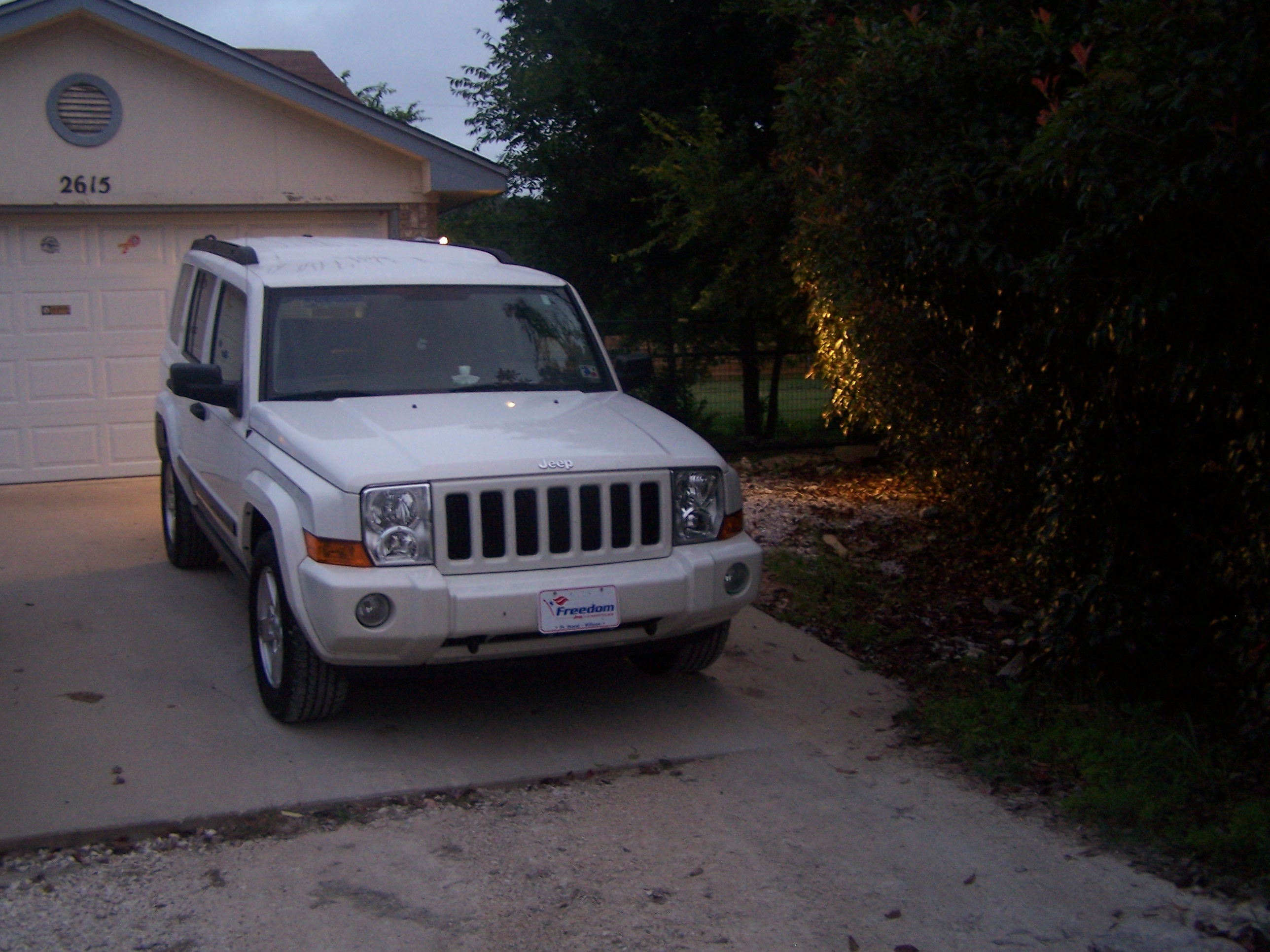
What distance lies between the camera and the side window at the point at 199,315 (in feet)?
23.3

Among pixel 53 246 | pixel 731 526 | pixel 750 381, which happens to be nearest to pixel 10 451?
pixel 53 246

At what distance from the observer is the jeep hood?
479 cm

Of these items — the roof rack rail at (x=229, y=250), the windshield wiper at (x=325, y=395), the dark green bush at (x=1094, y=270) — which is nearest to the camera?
the dark green bush at (x=1094, y=270)

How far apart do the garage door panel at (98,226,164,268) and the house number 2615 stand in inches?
15.2

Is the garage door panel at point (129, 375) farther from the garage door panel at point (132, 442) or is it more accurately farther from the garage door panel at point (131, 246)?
the garage door panel at point (131, 246)

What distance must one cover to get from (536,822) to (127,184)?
27.0 ft

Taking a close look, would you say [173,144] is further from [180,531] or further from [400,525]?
[400,525]

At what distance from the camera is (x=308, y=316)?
5992 mm

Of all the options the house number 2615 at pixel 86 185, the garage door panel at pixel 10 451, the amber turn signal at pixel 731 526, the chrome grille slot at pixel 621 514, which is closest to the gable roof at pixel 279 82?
the house number 2615 at pixel 86 185

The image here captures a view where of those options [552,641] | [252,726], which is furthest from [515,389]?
[252,726]

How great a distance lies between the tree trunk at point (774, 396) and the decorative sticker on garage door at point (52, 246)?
6.84 metres

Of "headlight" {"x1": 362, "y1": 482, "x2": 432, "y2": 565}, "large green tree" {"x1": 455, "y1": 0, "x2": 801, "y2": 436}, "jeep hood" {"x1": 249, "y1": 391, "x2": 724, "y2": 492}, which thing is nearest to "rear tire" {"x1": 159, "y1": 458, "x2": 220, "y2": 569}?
"jeep hood" {"x1": 249, "y1": 391, "x2": 724, "y2": 492}

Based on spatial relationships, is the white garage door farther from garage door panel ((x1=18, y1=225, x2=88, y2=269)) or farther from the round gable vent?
the round gable vent

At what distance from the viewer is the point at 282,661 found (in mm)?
5074
